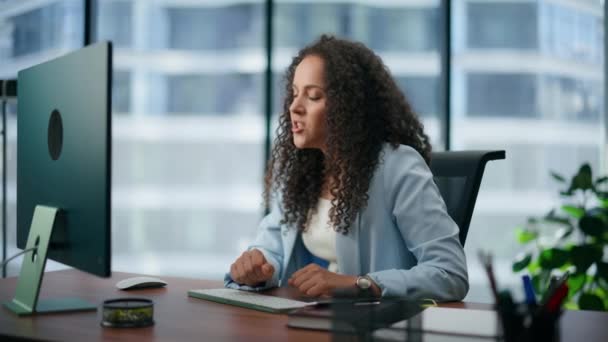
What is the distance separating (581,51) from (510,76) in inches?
15.5

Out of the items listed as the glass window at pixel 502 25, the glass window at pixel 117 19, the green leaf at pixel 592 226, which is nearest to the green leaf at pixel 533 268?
the green leaf at pixel 592 226

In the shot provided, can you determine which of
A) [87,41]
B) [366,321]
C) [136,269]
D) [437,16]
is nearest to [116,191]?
[136,269]

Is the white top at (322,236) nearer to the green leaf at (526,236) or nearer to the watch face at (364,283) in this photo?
the watch face at (364,283)

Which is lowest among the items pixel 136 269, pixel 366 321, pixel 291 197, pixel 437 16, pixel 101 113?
pixel 136 269

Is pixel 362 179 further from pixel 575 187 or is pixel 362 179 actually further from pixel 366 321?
pixel 575 187

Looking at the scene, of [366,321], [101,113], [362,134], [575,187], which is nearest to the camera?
[366,321]

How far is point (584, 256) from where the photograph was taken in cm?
333

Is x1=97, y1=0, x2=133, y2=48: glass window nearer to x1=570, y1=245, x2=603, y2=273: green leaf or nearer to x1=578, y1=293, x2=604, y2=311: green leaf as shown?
x1=570, y1=245, x2=603, y2=273: green leaf

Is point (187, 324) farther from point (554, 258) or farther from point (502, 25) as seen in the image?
point (502, 25)

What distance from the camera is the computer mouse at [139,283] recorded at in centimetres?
160

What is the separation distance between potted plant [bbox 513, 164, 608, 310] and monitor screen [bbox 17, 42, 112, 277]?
7.99 feet

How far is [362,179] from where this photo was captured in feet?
5.67

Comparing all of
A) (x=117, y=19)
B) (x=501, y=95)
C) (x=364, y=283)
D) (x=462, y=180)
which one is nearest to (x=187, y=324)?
(x=364, y=283)

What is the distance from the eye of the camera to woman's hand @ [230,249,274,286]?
5.16 ft
